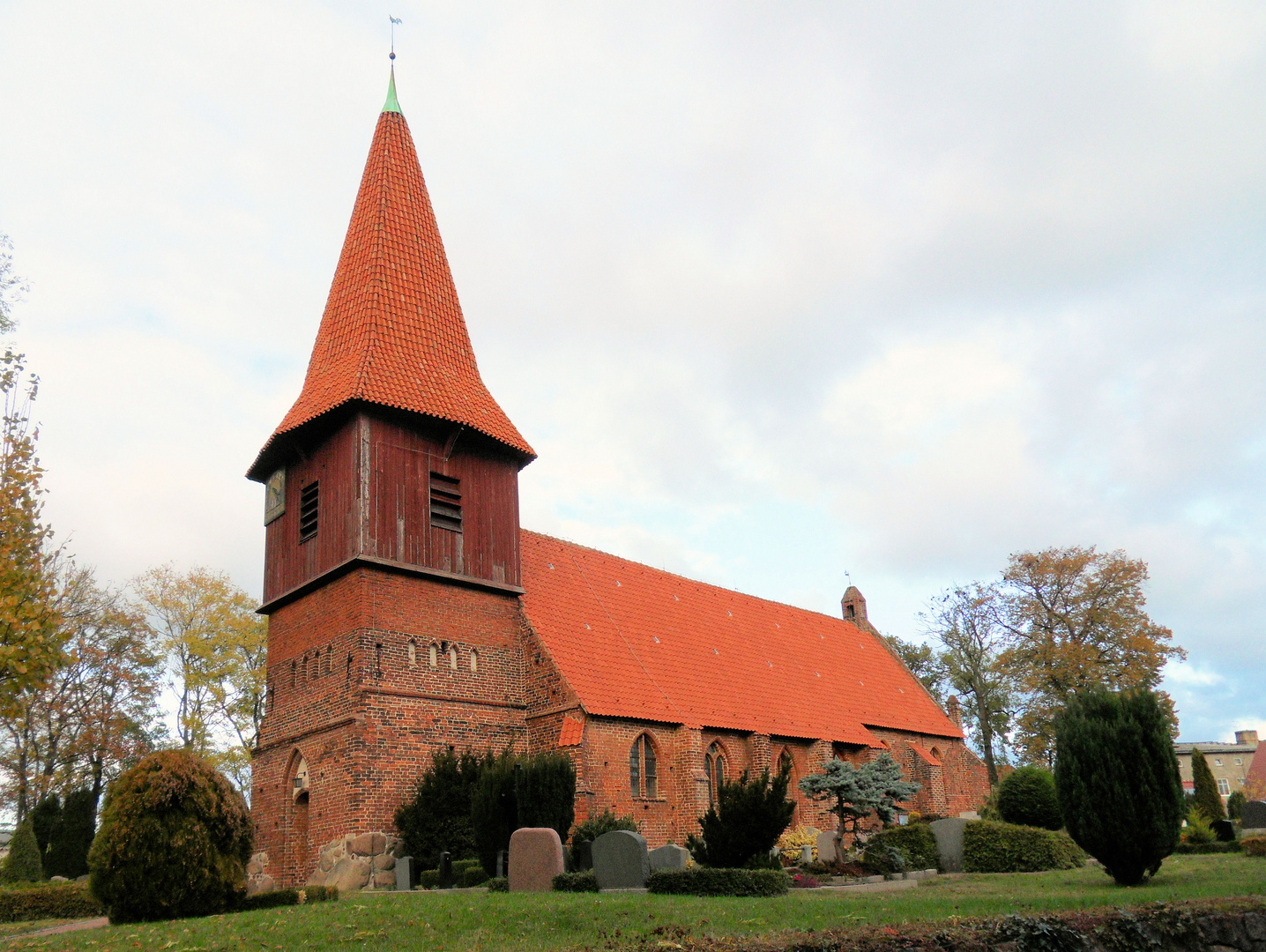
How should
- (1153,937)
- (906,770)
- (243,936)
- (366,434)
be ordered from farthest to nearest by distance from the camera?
(906,770) < (366,434) < (243,936) < (1153,937)

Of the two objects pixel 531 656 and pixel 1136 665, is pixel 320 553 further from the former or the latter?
pixel 1136 665

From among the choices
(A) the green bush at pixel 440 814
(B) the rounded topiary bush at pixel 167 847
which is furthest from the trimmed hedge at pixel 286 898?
(A) the green bush at pixel 440 814

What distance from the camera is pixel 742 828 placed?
16516 mm

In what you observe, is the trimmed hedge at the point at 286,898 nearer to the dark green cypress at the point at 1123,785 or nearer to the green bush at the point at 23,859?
the dark green cypress at the point at 1123,785

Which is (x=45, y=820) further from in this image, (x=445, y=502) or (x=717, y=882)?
(x=717, y=882)

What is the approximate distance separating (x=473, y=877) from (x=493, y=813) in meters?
1.16

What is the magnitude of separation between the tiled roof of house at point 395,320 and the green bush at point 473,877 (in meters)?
9.00

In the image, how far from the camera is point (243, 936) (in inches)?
429

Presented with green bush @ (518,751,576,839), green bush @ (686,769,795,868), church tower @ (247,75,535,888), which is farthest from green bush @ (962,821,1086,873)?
church tower @ (247,75,535,888)

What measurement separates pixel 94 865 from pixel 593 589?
14.8 m

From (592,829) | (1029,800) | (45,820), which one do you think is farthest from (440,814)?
(45,820)

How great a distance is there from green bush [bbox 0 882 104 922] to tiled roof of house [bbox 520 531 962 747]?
9.83 metres

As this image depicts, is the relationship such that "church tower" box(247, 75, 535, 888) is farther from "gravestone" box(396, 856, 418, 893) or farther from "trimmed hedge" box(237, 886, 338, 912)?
"trimmed hedge" box(237, 886, 338, 912)

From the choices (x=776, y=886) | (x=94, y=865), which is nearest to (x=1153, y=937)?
(x=776, y=886)
